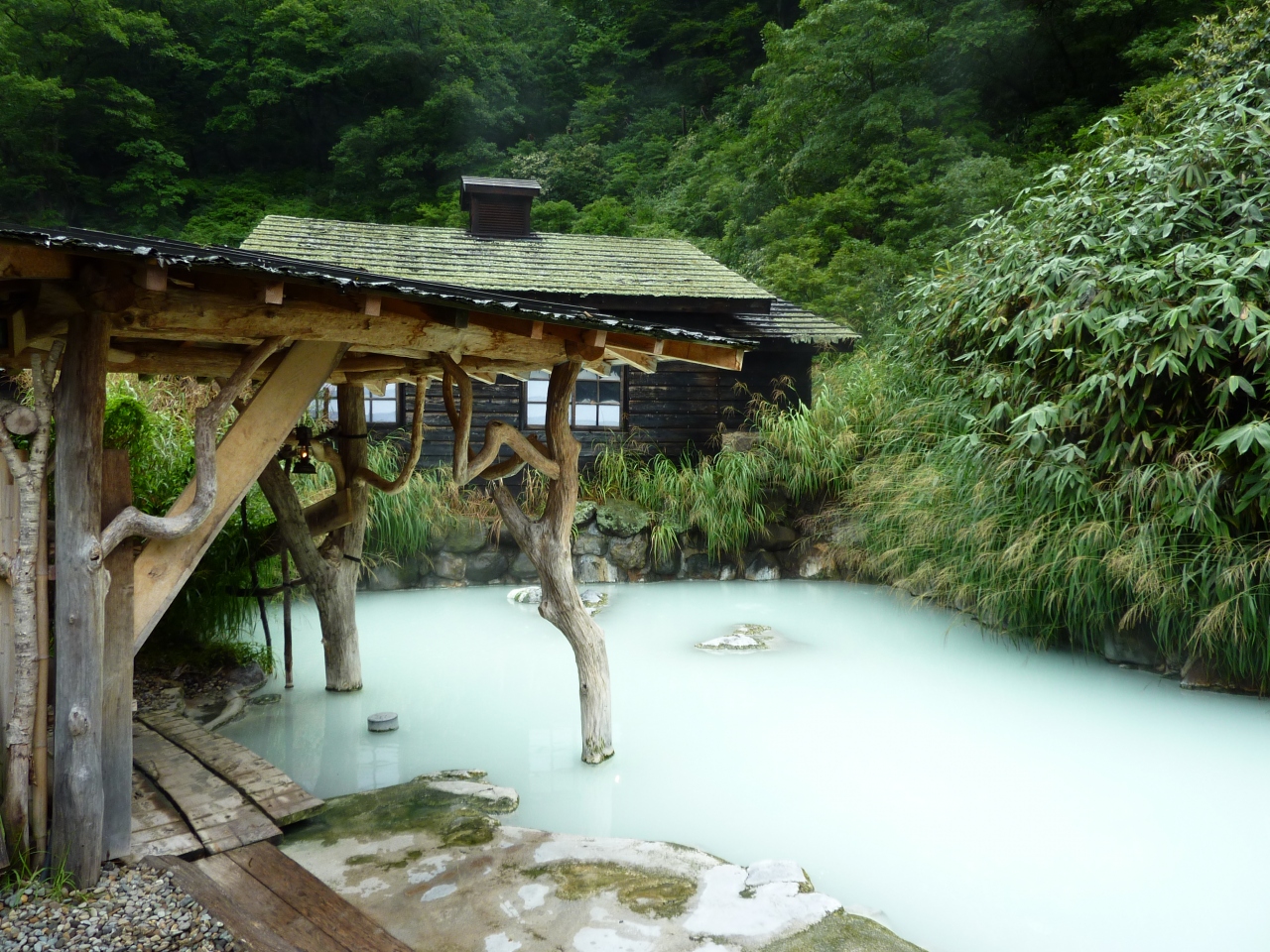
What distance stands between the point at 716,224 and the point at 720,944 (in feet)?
56.4

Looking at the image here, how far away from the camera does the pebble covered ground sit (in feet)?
7.22

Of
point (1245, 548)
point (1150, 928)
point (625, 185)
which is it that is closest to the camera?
point (1150, 928)

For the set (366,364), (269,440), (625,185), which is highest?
(625,185)

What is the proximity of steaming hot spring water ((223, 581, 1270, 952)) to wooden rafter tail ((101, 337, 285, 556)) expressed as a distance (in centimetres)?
165

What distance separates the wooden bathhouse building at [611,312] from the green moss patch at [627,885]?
7.45m

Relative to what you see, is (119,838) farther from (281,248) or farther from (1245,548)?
(281,248)

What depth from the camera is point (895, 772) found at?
4129 millimetres

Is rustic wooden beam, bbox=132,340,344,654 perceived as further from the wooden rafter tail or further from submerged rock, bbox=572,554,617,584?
submerged rock, bbox=572,554,617,584

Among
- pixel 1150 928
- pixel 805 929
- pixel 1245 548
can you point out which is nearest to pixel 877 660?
pixel 1245 548

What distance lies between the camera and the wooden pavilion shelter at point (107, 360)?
248cm

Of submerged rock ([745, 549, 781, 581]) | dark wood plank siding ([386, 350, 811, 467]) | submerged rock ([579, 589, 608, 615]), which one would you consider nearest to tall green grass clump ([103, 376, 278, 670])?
submerged rock ([579, 589, 608, 615])

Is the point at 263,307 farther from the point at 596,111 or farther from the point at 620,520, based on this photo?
the point at 596,111

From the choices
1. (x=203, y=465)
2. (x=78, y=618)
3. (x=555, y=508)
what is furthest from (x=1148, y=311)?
(x=78, y=618)

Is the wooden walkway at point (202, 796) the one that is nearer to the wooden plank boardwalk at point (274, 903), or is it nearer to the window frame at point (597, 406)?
the wooden plank boardwalk at point (274, 903)
